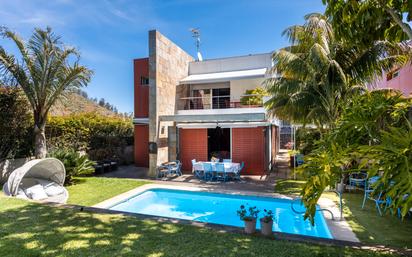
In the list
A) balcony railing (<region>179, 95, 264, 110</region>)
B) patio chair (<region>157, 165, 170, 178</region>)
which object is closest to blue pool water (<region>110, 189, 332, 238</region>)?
patio chair (<region>157, 165, 170, 178</region>)

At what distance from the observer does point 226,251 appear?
685cm

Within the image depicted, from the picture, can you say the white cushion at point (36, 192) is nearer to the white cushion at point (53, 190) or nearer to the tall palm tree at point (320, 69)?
the white cushion at point (53, 190)

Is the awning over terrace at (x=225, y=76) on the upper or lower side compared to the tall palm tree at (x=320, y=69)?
→ upper

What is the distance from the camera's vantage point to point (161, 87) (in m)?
21.4

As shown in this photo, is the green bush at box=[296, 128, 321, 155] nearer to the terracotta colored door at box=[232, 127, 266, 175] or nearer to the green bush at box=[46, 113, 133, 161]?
the terracotta colored door at box=[232, 127, 266, 175]

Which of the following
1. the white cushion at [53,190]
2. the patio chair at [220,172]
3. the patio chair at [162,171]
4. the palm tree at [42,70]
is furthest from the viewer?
the patio chair at [162,171]

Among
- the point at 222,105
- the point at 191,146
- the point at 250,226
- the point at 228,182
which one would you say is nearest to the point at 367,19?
the point at 250,226

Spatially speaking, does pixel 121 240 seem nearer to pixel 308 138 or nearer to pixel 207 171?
pixel 207 171

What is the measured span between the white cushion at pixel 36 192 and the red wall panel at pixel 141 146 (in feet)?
40.5

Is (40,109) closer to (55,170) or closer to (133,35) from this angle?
(55,170)

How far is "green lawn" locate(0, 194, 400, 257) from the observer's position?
6754 millimetres

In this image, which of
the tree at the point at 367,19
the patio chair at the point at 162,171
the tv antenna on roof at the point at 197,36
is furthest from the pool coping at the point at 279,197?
the tv antenna on roof at the point at 197,36

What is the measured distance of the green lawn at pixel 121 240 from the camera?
6.75 metres

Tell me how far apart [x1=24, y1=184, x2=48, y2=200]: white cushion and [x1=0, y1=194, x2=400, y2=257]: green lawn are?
347 centimetres
